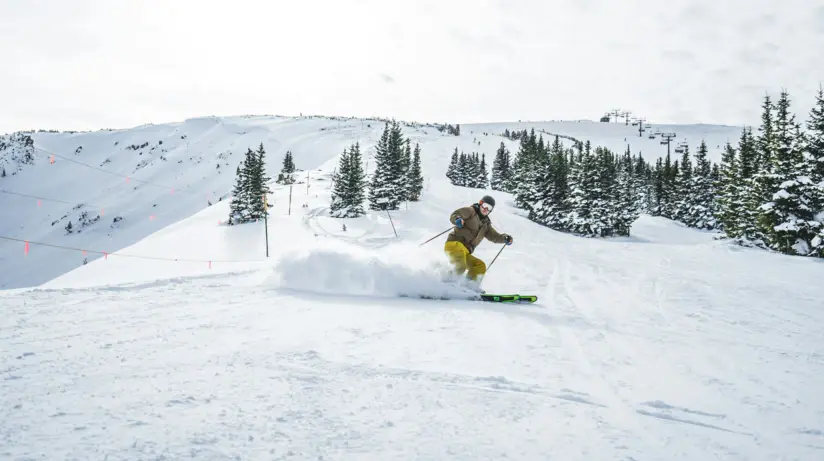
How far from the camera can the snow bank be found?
7.10 m

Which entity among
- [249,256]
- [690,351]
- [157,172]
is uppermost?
[157,172]

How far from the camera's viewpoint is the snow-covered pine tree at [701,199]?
166 ft

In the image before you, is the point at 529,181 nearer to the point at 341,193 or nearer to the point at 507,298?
the point at 341,193

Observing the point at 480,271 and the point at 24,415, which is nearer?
the point at 24,415

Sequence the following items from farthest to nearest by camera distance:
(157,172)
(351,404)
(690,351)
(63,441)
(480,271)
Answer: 1. (157,172)
2. (480,271)
3. (690,351)
4. (351,404)
5. (63,441)

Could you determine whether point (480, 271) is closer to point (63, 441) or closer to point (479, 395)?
point (479, 395)

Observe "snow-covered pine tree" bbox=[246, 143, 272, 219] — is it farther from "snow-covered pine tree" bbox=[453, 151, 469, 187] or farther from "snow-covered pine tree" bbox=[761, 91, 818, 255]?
"snow-covered pine tree" bbox=[453, 151, 469, 187]

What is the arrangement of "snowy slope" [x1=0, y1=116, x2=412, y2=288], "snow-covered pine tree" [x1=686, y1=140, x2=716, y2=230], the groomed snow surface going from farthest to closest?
"snowy slope" [x1=0, y1=116, x2=412, y2=288], "snow-covered pine tree" [x1=686, y1=140, x2=716, y2=230], the groomed snow surface

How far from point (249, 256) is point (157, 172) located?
91.6 m

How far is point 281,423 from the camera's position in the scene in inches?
107

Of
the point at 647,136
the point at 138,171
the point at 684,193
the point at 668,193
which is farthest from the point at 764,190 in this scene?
the point at 647,136

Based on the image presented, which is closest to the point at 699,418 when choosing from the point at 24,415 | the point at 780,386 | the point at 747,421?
the point at 747,421

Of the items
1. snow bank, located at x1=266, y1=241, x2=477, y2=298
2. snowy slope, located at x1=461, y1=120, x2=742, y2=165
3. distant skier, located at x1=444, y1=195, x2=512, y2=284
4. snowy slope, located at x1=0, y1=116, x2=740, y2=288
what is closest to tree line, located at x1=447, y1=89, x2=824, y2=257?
distant skier, located at x1=444, y1=195, x2=512, y2=284

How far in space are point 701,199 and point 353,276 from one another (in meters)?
58.5
